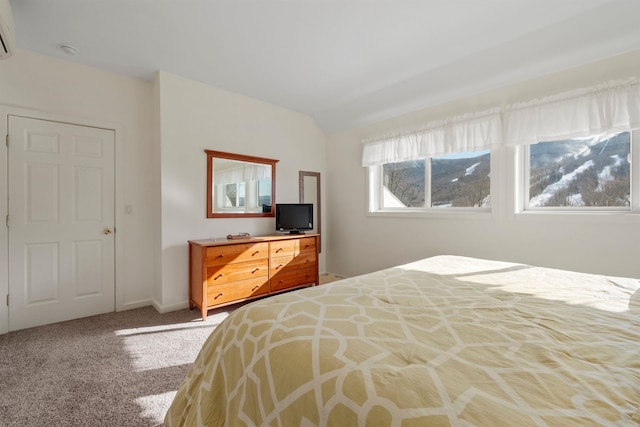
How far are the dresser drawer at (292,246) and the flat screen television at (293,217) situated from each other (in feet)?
0.71

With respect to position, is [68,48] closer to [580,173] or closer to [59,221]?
[59,221]

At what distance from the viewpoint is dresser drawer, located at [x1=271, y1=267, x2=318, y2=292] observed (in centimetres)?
327

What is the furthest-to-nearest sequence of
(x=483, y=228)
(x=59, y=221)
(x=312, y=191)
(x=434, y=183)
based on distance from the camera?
(x=312, y=191) < (x=434, y=183) < (x=483, y=228) < (x=59, y=221)

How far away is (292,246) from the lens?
3432 millimetres

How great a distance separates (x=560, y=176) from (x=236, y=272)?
10.8 feet

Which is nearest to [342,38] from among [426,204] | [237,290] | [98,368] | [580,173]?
[426,204]

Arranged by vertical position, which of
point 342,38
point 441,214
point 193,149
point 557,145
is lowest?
point 441,214

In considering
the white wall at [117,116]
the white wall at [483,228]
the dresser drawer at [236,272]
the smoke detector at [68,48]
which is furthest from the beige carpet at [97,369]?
the smoke detector at [68,48]

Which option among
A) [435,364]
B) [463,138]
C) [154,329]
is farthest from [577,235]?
[154,329]

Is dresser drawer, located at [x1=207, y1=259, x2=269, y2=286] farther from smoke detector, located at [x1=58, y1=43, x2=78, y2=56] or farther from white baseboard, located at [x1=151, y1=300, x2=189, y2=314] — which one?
smoke detector, located at [x1=58, y1=43, x2=78, y2=56]

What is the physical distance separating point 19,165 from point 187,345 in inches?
89.4

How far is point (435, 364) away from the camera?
71cm

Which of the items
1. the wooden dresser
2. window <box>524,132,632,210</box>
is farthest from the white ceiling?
the wooden dresser

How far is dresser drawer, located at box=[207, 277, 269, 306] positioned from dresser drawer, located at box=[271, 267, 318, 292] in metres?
0.13
